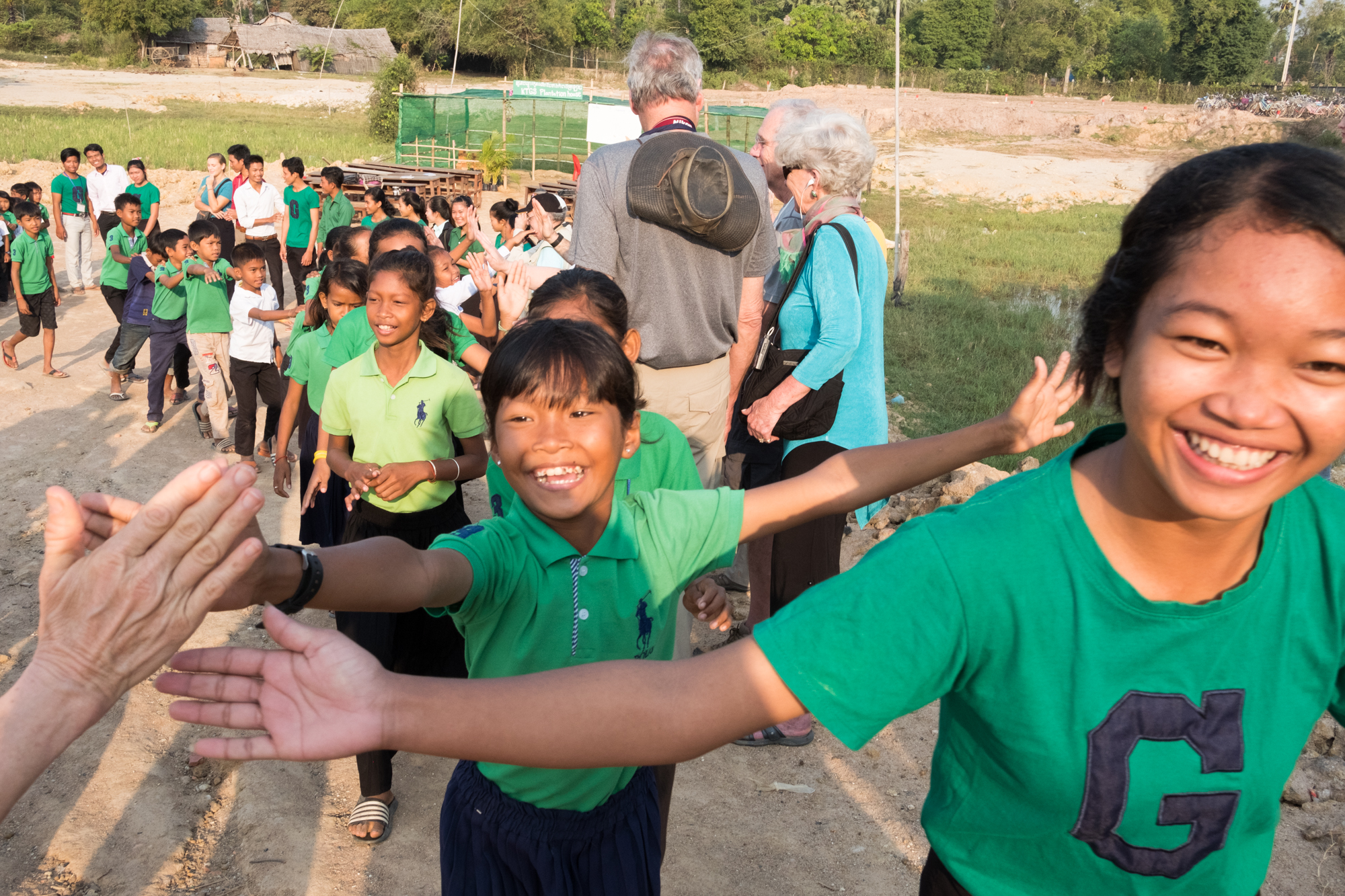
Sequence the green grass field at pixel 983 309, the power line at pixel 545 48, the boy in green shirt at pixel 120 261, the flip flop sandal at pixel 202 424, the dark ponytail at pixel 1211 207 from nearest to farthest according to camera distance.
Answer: the dark ponytail at pixel 1211 207 < the flip flop sandal at pixel 202 424 < the green grass field at pixel 983 309 < the boy in green shirt at pixel 120 261 < the power line at pixel 545 48

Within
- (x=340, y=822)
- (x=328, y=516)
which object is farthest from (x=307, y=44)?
(x=340, y=822)

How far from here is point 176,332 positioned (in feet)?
25.0

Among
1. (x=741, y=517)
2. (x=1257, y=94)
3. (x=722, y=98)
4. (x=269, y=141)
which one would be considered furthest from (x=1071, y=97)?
(x=741, y=517)

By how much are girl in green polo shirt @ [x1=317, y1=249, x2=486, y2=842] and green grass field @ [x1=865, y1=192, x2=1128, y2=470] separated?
2.24 meters

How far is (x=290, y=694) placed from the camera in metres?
1.18

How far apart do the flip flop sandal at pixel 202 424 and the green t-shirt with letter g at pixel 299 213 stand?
4243 mm

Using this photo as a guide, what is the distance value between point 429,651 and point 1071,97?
61089 mm

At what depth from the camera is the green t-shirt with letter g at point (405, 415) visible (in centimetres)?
357

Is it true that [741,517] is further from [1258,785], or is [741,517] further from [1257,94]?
[1257,94]

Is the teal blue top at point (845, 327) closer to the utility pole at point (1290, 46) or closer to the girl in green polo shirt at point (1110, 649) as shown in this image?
the girl in green polo shirt at point (1110, 649)

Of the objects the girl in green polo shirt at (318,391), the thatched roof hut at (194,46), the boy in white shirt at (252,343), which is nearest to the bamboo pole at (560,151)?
the boy in white shirt at (252,343)

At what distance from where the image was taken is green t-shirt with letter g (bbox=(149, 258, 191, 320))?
24.5 feet

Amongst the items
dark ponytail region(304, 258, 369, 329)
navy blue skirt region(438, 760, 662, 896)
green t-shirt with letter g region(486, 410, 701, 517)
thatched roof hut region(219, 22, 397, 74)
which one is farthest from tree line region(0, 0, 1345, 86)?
navy blue skirt region(438, 760, 662, 896)

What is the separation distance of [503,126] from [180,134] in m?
9.23
